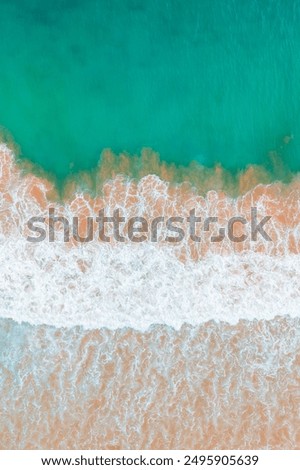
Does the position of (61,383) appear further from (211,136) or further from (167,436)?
(211,136)

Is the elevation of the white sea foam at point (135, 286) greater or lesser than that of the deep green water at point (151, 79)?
lesser

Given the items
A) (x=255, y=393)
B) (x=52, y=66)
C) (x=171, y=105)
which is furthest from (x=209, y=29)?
(x=255, y=393)

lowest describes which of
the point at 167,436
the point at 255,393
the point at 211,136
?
the point at 167,436

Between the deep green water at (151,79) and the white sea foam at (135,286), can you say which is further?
the deep green water at (151,79)

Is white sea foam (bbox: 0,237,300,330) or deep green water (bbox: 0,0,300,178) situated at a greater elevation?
deep green water (bbox: 0,0,300,178)

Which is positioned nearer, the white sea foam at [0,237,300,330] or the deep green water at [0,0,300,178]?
the white sea foam at [0,237,300,330]
